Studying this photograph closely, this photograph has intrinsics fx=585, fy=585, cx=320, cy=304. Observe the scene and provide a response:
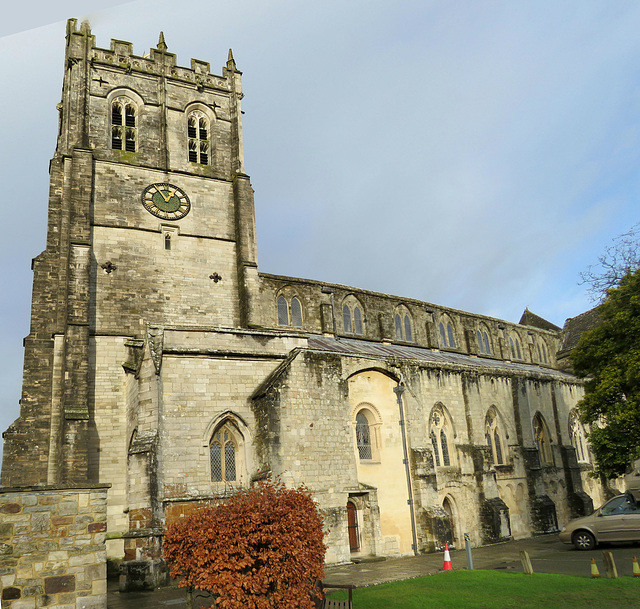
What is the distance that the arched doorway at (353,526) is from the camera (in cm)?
2023

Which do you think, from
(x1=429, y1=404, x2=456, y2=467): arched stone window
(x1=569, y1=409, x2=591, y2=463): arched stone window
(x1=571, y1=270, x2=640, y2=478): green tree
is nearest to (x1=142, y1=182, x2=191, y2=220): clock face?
(x1=429, y1=404, x2=456, y2=467): arched stone window

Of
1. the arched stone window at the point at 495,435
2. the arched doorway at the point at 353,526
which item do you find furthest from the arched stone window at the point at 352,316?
the arched doorway at the point at 353,526

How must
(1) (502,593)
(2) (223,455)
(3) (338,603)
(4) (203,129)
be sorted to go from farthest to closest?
1. (4) (203,129)
2. (2) (223,455)
3. (1) (502,593)
4. (3) (338,603)

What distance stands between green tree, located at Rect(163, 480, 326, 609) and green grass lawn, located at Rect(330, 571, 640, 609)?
9.36 ft

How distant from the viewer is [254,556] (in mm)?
8867

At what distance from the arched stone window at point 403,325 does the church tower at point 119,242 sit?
10.9 metres

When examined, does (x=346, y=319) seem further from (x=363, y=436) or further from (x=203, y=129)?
(x=203, y=129)

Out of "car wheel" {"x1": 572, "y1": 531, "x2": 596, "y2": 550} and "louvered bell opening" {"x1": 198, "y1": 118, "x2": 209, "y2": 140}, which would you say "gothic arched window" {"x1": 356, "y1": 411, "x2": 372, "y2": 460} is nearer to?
"car wheel" {"x1": 572, "y1": 531, "x2": 596, "y2": 550}

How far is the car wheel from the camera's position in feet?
61.9

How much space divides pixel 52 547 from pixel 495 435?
75.7 feet

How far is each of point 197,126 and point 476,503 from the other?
21866 mm

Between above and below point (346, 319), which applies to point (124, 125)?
above

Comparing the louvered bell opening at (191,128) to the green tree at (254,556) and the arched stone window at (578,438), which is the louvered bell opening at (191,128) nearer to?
the green tree at (254,556)

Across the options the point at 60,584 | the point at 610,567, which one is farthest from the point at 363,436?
the point at 60,584
